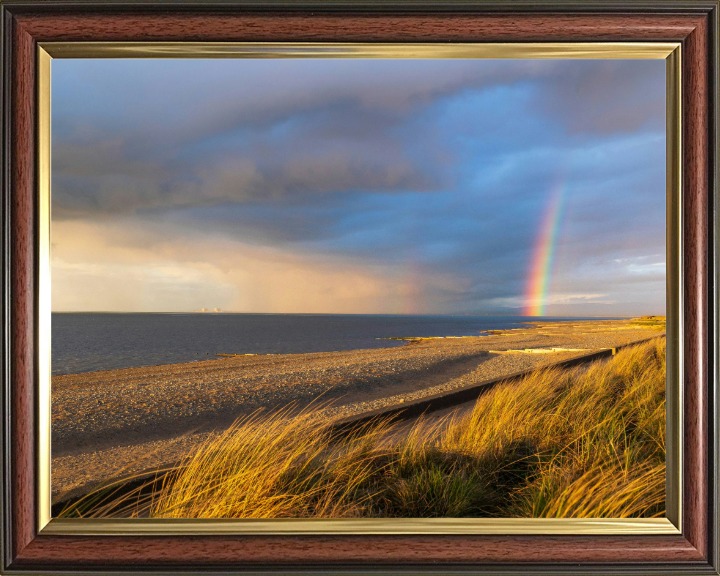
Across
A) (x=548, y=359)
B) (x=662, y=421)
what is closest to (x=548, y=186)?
(x=662, y=421)

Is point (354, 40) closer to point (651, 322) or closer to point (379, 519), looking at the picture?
point (651, 322)

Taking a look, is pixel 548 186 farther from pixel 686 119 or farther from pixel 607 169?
pixel 686 119

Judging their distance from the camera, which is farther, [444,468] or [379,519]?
[444,468]

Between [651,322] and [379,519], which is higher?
[651,322]

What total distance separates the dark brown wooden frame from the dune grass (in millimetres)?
110

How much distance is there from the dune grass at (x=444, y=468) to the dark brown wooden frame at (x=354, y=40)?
110 millimetres

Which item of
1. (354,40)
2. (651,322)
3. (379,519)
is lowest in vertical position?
(379,519)

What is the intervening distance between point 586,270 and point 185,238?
1888 mm

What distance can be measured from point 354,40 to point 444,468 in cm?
169

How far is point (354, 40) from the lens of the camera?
1330 millimetres

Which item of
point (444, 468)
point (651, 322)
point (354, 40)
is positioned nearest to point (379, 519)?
point (444, 468)

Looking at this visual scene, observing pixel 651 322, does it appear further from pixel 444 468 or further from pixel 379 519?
pixel 379 519

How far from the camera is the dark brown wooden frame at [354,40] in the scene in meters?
1.27

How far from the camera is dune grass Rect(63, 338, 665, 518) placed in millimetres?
1290
